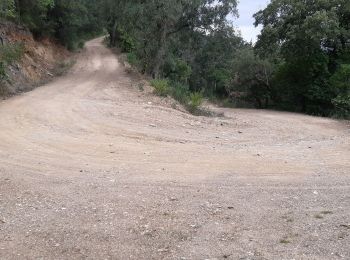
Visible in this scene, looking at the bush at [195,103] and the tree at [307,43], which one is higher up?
the tree at [307,43]

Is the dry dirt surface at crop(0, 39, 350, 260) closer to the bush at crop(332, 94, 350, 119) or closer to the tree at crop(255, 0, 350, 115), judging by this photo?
the bush at crop(332, 94, 350, 119)

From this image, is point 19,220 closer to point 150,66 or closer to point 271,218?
point 271,218

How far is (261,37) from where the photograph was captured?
29.8 m

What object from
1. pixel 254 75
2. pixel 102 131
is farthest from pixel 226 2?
pixel 102 131

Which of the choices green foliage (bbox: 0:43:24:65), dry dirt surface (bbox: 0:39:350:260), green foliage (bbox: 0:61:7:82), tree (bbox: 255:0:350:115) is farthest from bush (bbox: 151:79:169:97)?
tree (bbox: 255:0:350:115)

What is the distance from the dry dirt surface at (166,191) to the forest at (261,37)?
26.4 feet

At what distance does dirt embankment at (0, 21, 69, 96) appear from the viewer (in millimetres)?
21766

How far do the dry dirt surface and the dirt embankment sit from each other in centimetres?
755

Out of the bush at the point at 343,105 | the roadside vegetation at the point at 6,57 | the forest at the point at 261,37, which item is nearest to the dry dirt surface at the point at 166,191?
the roadside vegetation at the point at 6,57

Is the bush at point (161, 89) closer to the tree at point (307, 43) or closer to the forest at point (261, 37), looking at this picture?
the forest at point (261, 37)

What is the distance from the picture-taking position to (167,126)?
14.4 m

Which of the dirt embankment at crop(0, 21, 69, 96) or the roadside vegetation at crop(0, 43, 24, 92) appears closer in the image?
the roadside vegetation at crop(0, 43, 24, 92)

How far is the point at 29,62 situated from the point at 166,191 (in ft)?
68.7

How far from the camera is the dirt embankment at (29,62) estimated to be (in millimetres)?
21766
